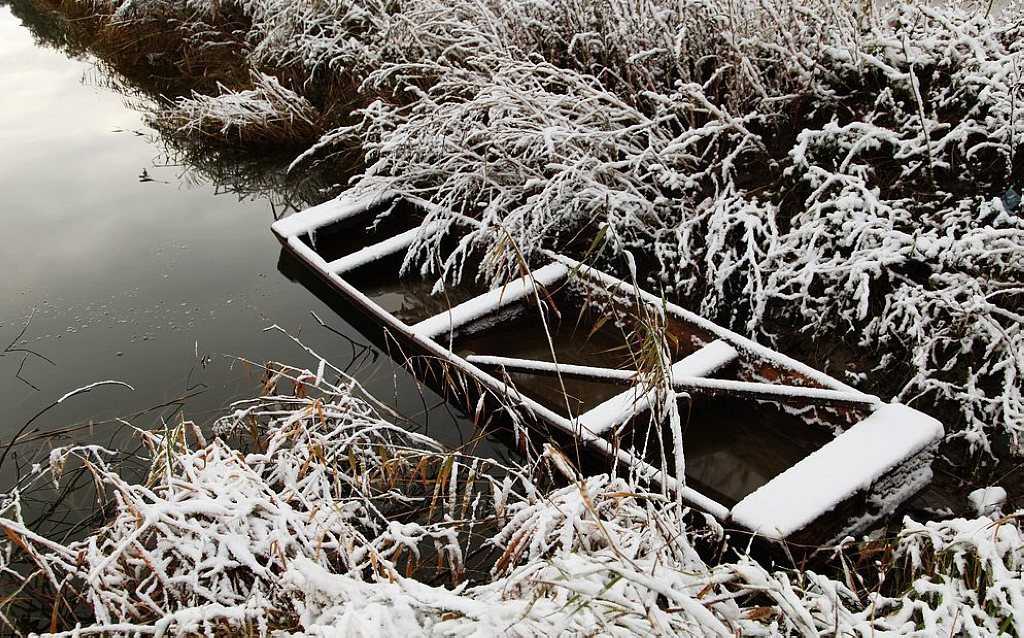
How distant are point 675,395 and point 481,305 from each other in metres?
1.44

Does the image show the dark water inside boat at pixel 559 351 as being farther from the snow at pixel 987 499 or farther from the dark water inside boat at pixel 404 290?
the snow at pixel 987 499

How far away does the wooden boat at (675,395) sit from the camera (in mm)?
2840

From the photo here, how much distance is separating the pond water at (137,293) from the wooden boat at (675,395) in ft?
1.16

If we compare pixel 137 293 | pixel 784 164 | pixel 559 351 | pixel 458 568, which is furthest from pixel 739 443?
pixel 137 293

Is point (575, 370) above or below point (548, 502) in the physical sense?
below

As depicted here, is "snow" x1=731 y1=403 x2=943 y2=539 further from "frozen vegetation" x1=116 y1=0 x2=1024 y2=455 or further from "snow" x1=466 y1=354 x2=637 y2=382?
"snow" x1=466 y1=354 x2=637 y2=382

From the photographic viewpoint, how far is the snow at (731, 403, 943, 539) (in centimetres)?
275

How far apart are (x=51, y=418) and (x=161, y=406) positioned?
0.54 metres

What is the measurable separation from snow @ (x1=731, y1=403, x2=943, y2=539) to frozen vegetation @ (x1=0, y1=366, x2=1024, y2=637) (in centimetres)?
15

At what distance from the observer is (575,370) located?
3.71 metres

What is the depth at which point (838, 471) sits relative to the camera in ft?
9.48

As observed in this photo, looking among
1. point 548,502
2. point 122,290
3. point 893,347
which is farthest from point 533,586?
point 122,290

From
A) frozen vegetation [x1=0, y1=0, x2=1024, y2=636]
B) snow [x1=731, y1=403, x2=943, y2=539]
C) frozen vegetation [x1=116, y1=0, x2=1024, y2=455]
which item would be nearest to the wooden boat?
snow [x1=731, y1=403, x2=943, y2=539]

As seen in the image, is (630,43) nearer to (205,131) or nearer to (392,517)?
(392,517)
